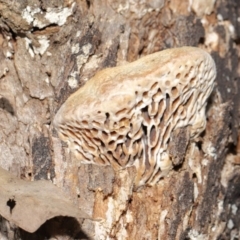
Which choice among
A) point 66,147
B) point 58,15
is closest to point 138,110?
point 66,147

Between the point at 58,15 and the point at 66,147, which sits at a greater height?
the point at 58,15

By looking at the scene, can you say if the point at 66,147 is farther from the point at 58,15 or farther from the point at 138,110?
the point at 58,15

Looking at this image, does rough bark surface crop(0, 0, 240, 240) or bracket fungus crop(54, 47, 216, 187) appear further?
rough bark surface crop(0, 0, 240, 240)

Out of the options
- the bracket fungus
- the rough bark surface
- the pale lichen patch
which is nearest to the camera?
the bracket fungus

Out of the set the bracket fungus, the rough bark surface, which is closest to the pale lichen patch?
the rough bark surface

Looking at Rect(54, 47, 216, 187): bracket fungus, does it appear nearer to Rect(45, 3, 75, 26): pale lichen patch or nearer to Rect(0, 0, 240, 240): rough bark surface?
Rect(0, 0, 240, 240): rough bark surface

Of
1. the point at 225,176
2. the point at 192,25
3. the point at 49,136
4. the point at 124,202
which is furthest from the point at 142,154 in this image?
the point at 192,25

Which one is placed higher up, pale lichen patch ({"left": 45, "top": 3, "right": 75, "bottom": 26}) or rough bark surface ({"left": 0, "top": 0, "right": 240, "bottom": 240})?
pale lichen patch ({"left": 45, "top": 3, "right": 75, "bottom": 26})
